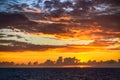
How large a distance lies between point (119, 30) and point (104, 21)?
0.52 metres

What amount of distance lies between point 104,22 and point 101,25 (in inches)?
5.2

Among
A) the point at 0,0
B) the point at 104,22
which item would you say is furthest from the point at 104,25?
the point at 0,0

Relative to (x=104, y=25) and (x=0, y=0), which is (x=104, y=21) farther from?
(x=0, y=0)

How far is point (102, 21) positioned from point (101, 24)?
0.31 feet

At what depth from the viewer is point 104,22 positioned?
35.7 feet

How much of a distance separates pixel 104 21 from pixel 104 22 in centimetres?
3

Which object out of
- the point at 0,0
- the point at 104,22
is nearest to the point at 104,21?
the point at 104,22

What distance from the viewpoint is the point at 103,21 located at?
427 inches

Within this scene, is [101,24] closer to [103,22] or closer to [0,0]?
[103,22]

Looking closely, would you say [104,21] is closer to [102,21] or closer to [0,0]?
[102,21]

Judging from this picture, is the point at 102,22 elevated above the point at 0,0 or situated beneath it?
situated beneath

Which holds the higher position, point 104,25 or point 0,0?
point 0,0

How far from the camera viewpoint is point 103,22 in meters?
10.9

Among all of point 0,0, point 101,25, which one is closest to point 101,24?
point 101,25
